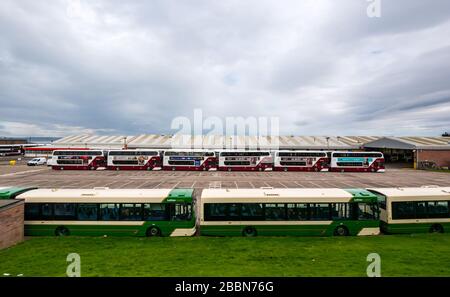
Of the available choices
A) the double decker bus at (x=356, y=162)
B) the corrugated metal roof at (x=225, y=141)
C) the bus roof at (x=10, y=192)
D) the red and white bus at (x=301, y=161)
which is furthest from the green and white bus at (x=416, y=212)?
the corrugated metal roof at (x=225, y=141)

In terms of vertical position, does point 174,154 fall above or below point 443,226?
above

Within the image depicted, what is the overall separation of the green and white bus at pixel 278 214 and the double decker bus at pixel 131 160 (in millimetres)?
38173

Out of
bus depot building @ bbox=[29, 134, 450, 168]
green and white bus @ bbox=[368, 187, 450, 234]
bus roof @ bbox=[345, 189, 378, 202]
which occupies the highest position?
bus depot building @ bbox=[29, 134, 450, 168]

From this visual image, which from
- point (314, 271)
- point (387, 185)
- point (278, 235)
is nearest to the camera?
point (314, 271)

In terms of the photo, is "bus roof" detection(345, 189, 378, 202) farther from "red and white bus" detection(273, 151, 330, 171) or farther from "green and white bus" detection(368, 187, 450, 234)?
"red and white bus" detection(273, 151, 330, 171)

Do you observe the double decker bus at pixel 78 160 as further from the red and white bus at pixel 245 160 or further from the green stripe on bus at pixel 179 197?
the green stripe on bus at pixel 179 197

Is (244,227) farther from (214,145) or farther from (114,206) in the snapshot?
(214,145)

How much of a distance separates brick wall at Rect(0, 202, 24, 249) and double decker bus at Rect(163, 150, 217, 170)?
37056mm

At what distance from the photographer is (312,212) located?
15.9 m

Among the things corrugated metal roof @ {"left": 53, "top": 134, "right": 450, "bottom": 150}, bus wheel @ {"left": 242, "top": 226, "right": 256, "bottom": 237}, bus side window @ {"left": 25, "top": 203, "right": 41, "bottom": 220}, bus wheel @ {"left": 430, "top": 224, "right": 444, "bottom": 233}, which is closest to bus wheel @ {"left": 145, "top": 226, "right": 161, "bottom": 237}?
bus wheel @ {"left": 242, "top": 226, "right": 256, "bottom": 237}

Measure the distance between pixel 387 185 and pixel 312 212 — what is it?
83.9 feet

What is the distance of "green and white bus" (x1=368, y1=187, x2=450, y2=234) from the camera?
16.4 m

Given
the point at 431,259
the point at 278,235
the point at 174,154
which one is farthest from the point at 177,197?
the point at 174,154

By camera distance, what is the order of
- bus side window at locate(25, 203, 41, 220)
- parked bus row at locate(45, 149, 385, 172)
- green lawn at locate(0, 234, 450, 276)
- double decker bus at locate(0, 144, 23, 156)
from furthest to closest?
double decker bus at locate(0, 144, 23, 156), parked bus row at locate(45, 149, 385, 172), bus side window at locate(25, 203, 41, 220), green lawn at locate(0, 234, 450, 276)
